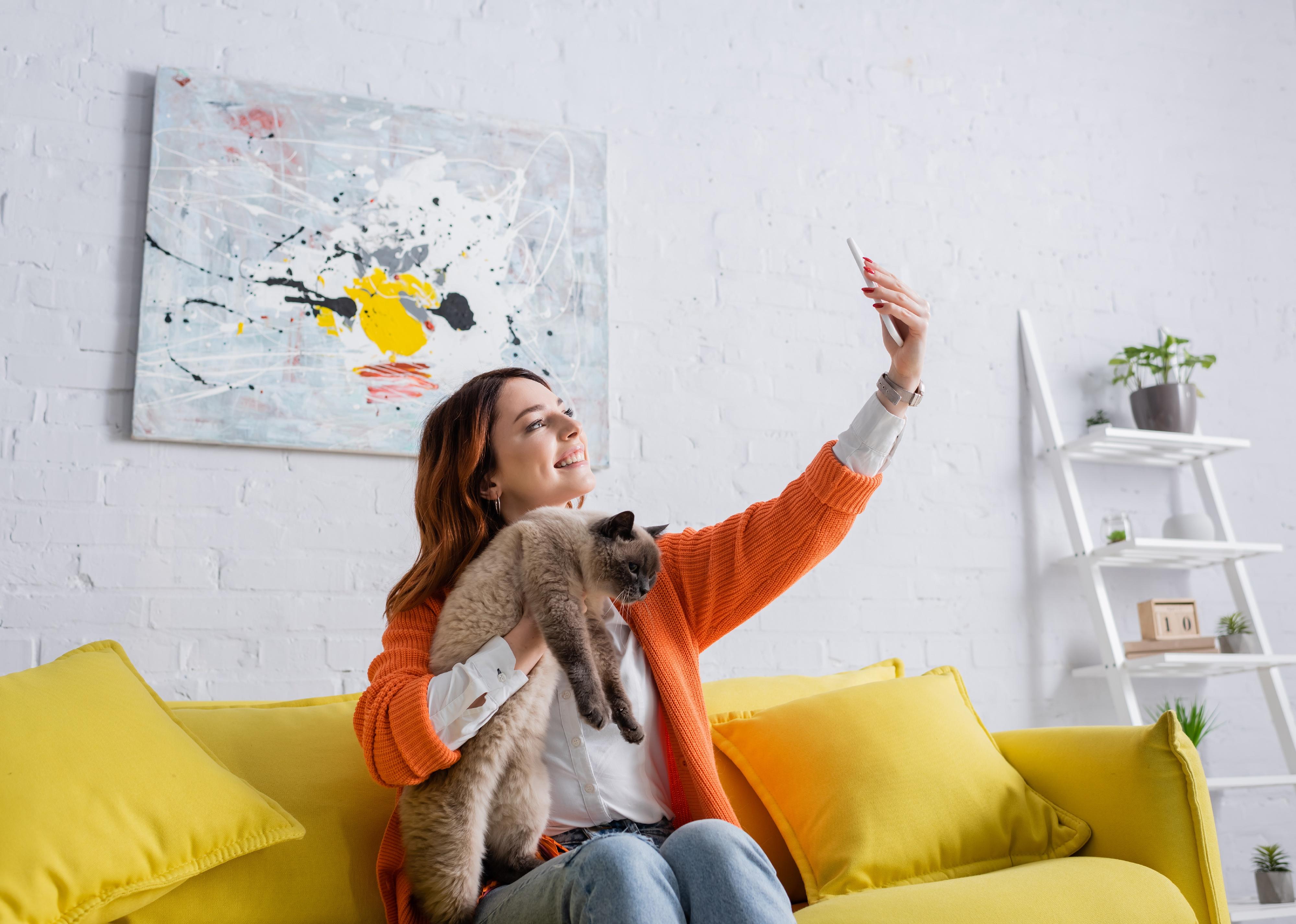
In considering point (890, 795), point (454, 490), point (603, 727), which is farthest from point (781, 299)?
point (603, 727)

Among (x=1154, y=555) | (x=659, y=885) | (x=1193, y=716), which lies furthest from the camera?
(x=1154, y=555)

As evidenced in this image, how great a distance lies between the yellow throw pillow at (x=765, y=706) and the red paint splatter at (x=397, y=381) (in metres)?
1.04

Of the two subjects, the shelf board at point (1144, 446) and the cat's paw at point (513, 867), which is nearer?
the cat's paw at point (513, 867)

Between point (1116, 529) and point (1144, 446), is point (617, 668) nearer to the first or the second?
point (1116, 529)

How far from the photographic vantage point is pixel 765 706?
218cm

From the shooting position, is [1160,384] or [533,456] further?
[1160,384]

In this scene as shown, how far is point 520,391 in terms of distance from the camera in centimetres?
187

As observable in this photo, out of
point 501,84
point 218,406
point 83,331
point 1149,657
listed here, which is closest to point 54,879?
point 218,406

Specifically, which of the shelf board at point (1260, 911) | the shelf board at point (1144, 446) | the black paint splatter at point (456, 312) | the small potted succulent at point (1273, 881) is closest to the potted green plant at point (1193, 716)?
the small potted succulent at point (1273, 881)

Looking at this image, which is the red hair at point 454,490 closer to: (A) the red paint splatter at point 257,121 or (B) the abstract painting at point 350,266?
(B) the abstract painting at point 350,266

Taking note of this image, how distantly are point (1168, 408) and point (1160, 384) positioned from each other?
81 millimetres

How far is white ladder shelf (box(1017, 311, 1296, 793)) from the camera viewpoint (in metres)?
2.86

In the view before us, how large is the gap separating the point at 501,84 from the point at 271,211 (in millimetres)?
738

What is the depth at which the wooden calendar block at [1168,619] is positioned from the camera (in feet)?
9.48
